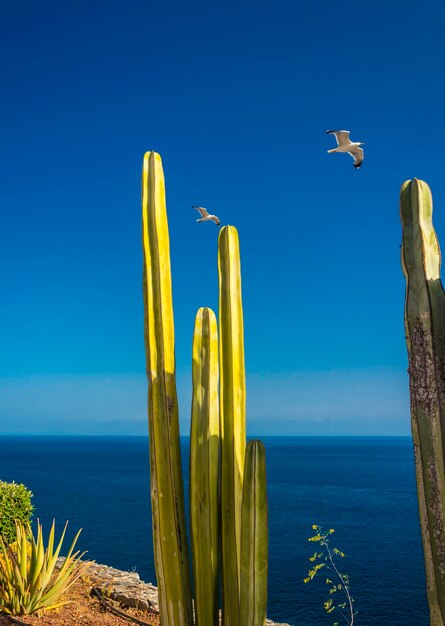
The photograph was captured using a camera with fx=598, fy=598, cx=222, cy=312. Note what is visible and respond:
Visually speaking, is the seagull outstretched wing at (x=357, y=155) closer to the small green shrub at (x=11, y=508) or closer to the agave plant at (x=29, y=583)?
the agave plant at (x=29, y=583)

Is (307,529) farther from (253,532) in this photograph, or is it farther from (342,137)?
(253,532)

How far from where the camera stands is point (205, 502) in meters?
3.44

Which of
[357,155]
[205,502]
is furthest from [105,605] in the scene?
[357,155]

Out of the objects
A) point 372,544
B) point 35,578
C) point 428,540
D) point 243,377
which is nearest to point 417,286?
point 428,540

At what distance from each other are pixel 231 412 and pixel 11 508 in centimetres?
504

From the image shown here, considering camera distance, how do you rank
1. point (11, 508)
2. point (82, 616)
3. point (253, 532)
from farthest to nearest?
1. point (11, 508)
2. point (82, 616)
3. point (253, 532)

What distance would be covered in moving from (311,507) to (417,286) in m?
41.0

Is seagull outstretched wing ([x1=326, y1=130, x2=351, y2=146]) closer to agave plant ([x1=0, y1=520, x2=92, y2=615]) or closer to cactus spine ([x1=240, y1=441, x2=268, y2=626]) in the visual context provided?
cactus spine ([x1=240, y1=441, x2=268, y2=626])

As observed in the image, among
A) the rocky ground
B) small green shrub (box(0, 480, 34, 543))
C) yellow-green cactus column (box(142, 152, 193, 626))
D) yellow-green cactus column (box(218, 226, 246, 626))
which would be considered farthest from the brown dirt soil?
yellow-green cactus column (box(218, 226, 246, 626))

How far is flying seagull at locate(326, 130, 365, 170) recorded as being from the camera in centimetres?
416

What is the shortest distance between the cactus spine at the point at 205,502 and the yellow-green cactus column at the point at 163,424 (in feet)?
0.26

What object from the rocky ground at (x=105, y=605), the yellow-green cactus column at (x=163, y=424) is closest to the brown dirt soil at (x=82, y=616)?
the rocky ground at (x=105, y=605)

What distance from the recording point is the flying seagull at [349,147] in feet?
13.6

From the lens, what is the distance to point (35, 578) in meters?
5.39
